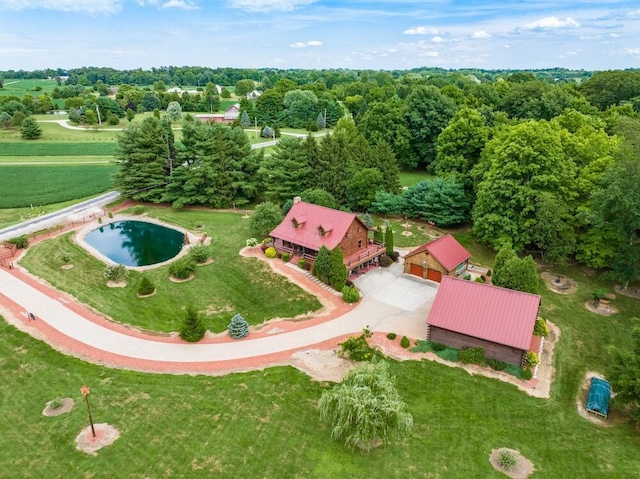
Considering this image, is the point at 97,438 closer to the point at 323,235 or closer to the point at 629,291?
the point at 323,235

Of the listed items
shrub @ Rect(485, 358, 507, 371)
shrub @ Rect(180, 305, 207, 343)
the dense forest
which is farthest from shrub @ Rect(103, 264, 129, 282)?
shrub @ Rect(485, 358, 507, 371)

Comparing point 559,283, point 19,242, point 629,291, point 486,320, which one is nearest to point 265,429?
point 486,320

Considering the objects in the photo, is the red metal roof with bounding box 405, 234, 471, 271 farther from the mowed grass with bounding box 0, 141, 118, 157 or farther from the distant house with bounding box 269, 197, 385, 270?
the mowed grass with bounding box 0, 141, 118, 157

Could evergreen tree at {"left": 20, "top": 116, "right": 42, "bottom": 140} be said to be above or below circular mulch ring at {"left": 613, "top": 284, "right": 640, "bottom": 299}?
above

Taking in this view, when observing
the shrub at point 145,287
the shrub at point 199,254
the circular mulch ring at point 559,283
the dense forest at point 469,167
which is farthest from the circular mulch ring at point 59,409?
the circular mulch ring at point 559,283

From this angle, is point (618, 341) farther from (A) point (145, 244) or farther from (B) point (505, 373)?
(A) point (145, 244)

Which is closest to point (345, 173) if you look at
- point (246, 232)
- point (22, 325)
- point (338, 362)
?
point (246, 232)

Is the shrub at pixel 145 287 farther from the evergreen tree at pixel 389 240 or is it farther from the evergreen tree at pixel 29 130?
the evergreen tree at pixel 29 130
